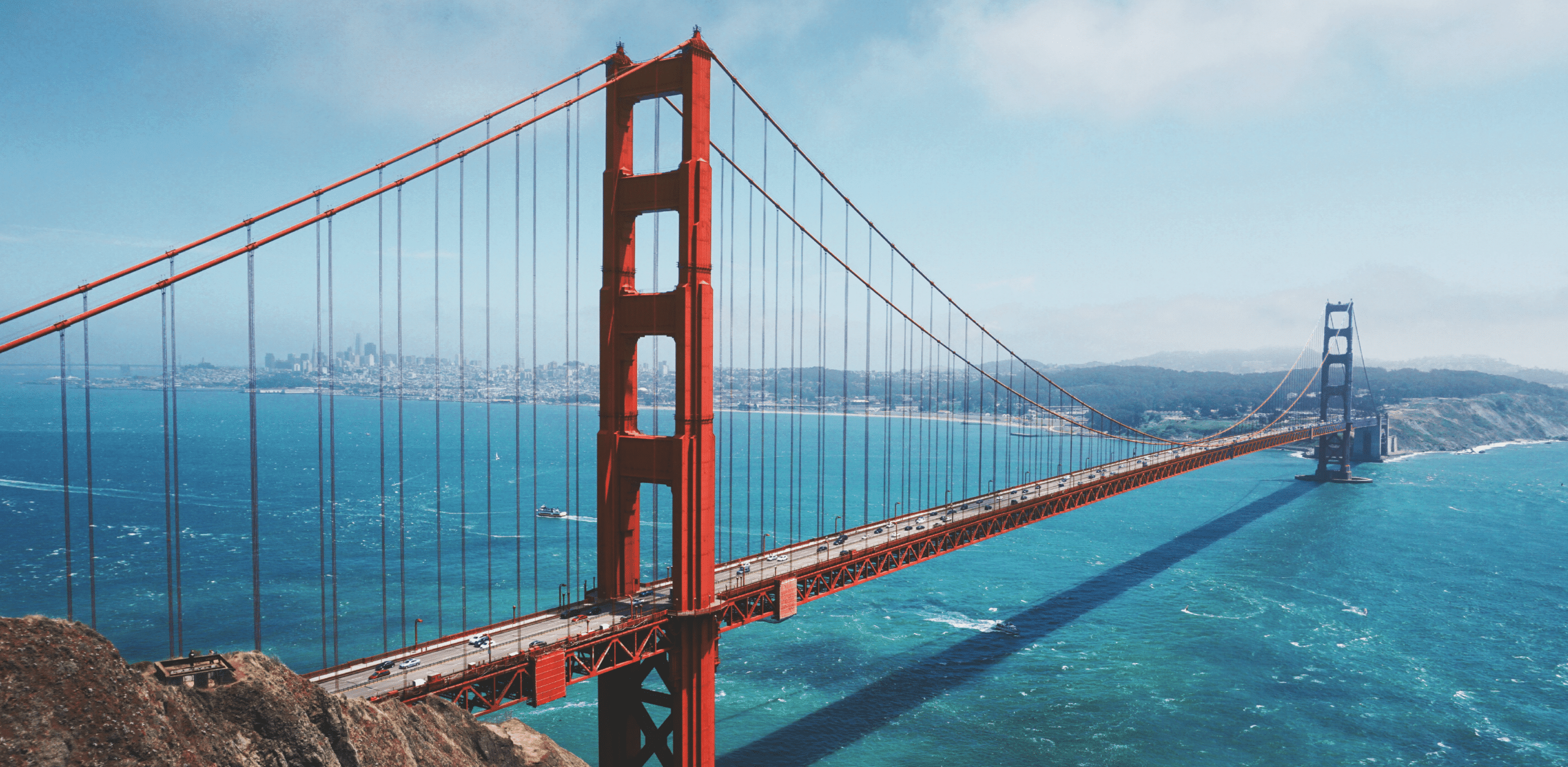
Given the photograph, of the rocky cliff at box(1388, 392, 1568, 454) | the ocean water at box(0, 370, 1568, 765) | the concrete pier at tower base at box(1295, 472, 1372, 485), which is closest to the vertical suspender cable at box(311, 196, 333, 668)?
the ocean water at box(0, 370, 1568, 765)

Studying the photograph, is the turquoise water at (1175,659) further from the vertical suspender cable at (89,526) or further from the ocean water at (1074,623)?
the vertical suspender cable at (89,526)

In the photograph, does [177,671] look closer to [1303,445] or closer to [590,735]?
[590,735]

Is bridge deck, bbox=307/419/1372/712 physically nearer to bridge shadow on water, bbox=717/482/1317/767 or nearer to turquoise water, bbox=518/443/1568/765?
bridge shadow on water, bbox=717/482/1317/767

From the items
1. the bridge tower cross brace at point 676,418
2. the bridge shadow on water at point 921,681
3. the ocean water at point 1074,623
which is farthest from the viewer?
the ocean water at point 1074,623

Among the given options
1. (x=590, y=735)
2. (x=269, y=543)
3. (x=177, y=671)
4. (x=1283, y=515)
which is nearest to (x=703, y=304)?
(x=177, y=671)

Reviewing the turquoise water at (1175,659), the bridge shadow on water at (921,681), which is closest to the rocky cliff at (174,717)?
the bridge shadow on water at (921,681)

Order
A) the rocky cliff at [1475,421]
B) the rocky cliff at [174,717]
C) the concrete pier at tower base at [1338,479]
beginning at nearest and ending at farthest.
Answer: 1. the rocky cliff at [174,717]
2. the concrete pier at tower base at [1338,479]
3. the rocky cliff at [1475,421]

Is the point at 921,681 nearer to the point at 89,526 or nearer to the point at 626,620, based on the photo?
the point at 626,620
